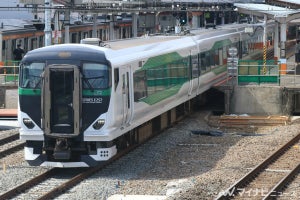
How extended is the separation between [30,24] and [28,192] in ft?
95.8

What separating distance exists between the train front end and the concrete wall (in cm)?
1235

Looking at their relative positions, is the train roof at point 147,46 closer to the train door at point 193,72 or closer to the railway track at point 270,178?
the train door at point 193,72

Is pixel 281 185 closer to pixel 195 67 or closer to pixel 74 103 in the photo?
pixel 74 103

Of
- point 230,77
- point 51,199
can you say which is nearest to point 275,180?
point 51,199

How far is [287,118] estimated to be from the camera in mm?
24422

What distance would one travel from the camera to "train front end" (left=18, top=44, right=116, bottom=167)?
1473cm

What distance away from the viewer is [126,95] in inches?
626

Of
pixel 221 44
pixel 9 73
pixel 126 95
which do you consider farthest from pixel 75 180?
pixel 9 73

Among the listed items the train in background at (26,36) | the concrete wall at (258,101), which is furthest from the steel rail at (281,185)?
the train in background at (26,36)

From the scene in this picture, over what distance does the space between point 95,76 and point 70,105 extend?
0.74 metres

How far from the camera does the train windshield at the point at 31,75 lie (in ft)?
49.2

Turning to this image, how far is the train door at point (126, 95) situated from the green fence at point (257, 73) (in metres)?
11.6

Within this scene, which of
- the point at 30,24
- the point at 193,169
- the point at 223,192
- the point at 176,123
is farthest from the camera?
the point at 30,24

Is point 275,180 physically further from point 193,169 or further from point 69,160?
point 69,160
